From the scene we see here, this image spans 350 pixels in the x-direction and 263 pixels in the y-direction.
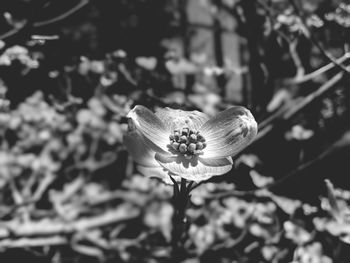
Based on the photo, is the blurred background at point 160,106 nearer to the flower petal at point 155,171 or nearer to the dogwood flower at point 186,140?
the dogwood flower at point 186,140

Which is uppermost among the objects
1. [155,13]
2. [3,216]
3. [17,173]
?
[155,13]

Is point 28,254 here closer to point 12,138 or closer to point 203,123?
point 12,138

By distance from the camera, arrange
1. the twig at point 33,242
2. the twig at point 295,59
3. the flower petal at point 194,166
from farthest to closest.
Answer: the twig at point 295,59, the twig at point 33,242, the flower petal at point 194,166

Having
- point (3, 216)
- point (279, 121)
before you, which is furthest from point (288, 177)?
point (3, 216)

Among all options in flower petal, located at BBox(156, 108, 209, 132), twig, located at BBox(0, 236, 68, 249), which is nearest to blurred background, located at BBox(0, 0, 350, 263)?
twig, located at BBox(0, 236, 68, 249)

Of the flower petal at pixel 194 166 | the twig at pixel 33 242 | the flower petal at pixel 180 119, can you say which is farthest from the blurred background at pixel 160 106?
the flower petal at pixel 194 166

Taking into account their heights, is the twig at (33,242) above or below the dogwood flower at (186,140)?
below
